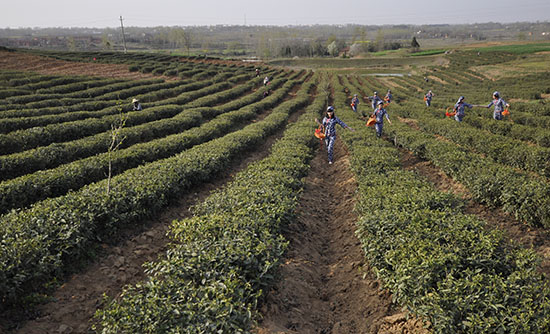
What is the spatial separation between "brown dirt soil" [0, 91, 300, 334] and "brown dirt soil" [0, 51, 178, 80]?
42.8 meters

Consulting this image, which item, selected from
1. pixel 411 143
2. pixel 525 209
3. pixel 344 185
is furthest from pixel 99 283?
pixel 411 143

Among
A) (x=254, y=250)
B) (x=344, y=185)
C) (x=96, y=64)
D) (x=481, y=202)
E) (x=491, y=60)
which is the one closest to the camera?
(x=254, y=250)

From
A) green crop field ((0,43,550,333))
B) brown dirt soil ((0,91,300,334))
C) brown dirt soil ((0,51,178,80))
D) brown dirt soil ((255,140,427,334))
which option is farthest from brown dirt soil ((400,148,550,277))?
brown dirt soil ((0,51,178,80))

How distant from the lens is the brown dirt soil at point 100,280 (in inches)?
207

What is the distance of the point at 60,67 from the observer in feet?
154

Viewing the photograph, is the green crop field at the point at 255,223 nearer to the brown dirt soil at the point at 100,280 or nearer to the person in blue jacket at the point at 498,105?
the brown dirt soil at the point at 100,280

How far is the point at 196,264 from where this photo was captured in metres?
4.82

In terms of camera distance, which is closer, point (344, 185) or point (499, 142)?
point (344, 185)

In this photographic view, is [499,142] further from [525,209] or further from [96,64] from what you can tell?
[96,64]

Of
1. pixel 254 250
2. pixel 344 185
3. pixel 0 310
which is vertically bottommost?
pixel 344 185

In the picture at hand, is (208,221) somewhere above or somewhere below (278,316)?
above

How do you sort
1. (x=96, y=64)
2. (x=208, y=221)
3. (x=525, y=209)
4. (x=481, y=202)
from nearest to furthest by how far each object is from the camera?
1. (x=208, y=221)
2. (x=525, y=209)
3. (x=481, y=202)
4. (x=96, y=64)

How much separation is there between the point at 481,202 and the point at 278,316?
23.3 feet

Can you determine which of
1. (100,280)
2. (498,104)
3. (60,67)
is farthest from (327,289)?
(60,67)
